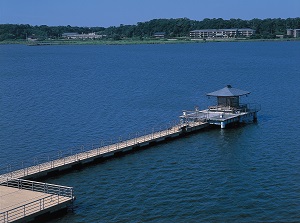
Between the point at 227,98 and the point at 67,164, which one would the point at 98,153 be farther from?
the point at 227,98

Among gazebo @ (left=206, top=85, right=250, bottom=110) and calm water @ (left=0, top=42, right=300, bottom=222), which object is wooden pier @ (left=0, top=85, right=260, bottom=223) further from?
calm water @ (left=0, top=42, right=300, bottom=222)

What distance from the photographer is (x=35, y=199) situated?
1569 inches

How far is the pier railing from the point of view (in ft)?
122

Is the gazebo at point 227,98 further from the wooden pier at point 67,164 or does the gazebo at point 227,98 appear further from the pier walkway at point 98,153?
the pier walkway at point 98,153

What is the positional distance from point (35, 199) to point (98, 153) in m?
15.7

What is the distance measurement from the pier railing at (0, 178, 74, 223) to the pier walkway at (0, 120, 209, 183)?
1633mm

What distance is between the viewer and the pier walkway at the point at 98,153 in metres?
48.6

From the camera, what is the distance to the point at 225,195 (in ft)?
A: 147

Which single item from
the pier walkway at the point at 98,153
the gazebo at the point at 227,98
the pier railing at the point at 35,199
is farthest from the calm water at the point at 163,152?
the gazebo at the point at 227,98

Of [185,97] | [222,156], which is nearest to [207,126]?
[222,156]

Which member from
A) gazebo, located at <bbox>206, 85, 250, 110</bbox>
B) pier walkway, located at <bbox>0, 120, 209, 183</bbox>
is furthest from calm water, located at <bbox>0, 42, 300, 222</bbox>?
gazebo, located at <bbox>206, 85, 250, 110</bbox>

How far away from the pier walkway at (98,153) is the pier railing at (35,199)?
64.3 inches

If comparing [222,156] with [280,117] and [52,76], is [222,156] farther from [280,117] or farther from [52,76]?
[52,76]

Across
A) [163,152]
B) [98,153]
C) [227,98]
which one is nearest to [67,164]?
[98,153]
